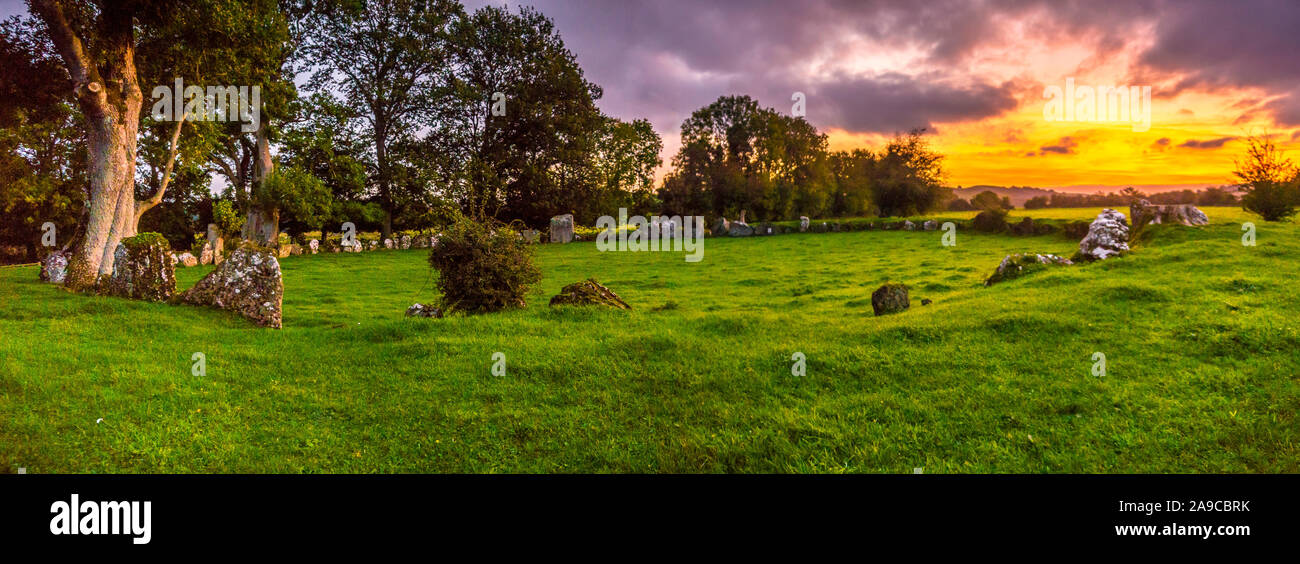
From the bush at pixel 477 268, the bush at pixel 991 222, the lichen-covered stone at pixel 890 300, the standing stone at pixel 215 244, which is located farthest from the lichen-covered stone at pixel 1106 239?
the standing stone at pixel 215 244

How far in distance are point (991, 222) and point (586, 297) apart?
31957mm

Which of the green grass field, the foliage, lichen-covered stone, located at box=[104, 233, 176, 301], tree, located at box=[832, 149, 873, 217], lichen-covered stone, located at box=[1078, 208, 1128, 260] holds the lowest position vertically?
the green grass field

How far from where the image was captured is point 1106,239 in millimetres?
15352

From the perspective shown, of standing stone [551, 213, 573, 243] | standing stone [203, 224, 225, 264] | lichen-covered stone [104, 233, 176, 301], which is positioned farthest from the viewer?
standing stone [551, 213, 573, 243]

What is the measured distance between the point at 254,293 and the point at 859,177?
5984cm

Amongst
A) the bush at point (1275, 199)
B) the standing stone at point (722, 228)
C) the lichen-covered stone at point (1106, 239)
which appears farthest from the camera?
the standing stone at point (722, 228)

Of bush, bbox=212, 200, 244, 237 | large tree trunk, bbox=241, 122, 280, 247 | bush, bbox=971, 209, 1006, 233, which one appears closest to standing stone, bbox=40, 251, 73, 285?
bush, bbox=212, 200, 244, 237

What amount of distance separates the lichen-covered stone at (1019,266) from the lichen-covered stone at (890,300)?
405 cm

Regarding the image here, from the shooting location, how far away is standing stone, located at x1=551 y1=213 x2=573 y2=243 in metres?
40.1

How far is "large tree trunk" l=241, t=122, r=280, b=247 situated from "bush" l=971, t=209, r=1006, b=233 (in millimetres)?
41428

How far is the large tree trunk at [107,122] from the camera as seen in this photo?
47.9 ft

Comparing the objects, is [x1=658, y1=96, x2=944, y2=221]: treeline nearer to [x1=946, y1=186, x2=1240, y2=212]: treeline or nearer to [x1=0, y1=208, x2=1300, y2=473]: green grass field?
[x1=946, y1=186, x2=1240, y2=212]: treeline

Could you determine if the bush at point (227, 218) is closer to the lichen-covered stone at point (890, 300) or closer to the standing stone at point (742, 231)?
the lichen-covered stone at point (890, 300)
